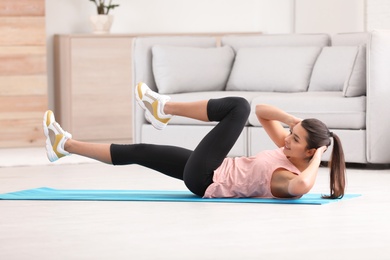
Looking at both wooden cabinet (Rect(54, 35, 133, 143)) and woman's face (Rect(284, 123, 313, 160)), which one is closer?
woman's face (Rect(284, 123, 313, 160))

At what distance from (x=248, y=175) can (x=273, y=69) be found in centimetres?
276

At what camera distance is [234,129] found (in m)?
4.62

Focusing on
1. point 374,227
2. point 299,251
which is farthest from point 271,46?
point 299,251

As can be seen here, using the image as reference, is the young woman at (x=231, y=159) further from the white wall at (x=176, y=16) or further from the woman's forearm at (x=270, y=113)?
the white wall at (x=176, y=16)

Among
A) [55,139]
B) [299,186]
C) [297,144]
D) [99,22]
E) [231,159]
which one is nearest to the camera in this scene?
[299,186]

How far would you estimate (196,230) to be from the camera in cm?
392

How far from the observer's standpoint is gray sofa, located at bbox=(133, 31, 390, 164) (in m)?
6.37

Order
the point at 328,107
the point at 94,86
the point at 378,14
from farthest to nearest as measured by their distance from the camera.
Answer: the point at 378,14
the point at 94,86
the point at 328,107

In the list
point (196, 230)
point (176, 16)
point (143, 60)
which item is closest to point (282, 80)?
point (143, 60)

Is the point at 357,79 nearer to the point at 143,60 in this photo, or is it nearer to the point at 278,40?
the point at 278,40

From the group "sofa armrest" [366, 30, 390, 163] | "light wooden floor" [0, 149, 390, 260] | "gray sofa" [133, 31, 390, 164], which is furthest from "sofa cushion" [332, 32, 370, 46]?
"light wooden floor" [0, 149, 390, 260]

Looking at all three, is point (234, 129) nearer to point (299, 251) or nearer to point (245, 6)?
A: point (299, 251)

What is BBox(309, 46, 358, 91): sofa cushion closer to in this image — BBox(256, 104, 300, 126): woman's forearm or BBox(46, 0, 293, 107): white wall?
BBox(256, 104, 300, 126): woman's forearm

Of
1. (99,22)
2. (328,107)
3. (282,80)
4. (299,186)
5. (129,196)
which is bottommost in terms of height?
(129,196)
